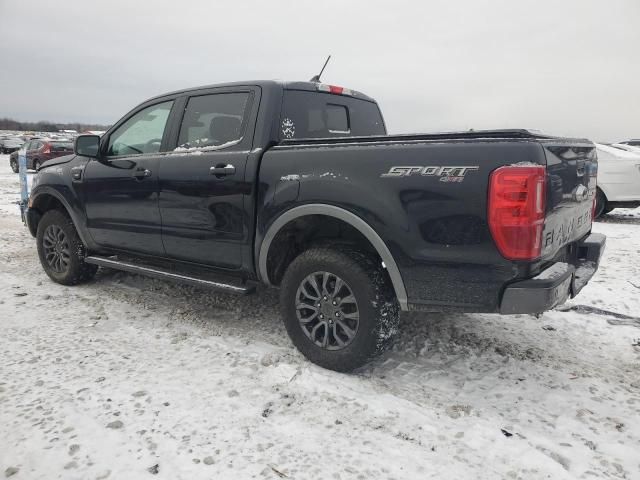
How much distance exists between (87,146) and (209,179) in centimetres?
165

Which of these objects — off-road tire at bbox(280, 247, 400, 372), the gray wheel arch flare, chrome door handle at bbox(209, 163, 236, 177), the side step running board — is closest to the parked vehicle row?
the side step running board

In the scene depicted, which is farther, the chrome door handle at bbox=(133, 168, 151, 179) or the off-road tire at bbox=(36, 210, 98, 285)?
the off-road tire at bbox=(36, 210, 98, 285)

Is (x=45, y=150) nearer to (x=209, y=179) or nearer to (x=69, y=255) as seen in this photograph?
(x=69, y=255)

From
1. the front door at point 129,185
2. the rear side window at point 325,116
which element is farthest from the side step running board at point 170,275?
the rear side window at point 325,116

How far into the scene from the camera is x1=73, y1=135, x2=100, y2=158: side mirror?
4.38m

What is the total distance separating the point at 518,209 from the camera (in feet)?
7.72

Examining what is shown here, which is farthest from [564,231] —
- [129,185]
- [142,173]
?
[129,185]

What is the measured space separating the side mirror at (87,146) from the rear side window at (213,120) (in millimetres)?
1066

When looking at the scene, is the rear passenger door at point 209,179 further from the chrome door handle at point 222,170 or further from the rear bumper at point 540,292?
the rear bumper at point 540,292

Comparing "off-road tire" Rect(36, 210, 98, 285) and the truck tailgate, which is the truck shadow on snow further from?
the truck tailgate

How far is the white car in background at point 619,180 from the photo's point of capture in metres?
8.50

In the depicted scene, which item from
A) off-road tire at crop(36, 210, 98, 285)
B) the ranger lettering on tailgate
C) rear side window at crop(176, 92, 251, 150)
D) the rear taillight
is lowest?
off-road tire at crop(36, 210, 98, 285)

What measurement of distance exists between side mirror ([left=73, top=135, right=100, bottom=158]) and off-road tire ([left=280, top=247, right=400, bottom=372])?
8.14 ft

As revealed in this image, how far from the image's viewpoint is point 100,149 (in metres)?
4.44
